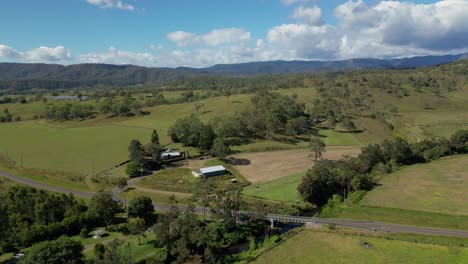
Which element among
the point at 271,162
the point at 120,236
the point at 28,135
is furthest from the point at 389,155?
the point at 28,135

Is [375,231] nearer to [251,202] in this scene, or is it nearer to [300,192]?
[300,192]

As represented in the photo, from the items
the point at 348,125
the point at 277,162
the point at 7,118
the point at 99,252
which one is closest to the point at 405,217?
the point at 277,162

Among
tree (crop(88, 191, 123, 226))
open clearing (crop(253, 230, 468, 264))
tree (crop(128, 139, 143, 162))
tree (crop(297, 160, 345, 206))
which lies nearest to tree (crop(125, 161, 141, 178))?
tree (crop(128, 139, 143, 162))

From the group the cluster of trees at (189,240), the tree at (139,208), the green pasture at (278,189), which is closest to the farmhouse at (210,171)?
the green pasture at (278,189)

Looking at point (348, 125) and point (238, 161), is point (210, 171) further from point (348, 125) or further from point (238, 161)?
point (348, 125)

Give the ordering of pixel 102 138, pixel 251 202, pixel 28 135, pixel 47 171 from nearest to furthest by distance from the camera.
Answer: pixel 251 202, pixel 47 171, pixel 102 138, pixel 28 135

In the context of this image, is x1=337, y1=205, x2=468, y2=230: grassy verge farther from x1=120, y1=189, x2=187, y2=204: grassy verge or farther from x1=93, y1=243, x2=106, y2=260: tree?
x1=93, y1=243, x2=106, y2=260: tree
